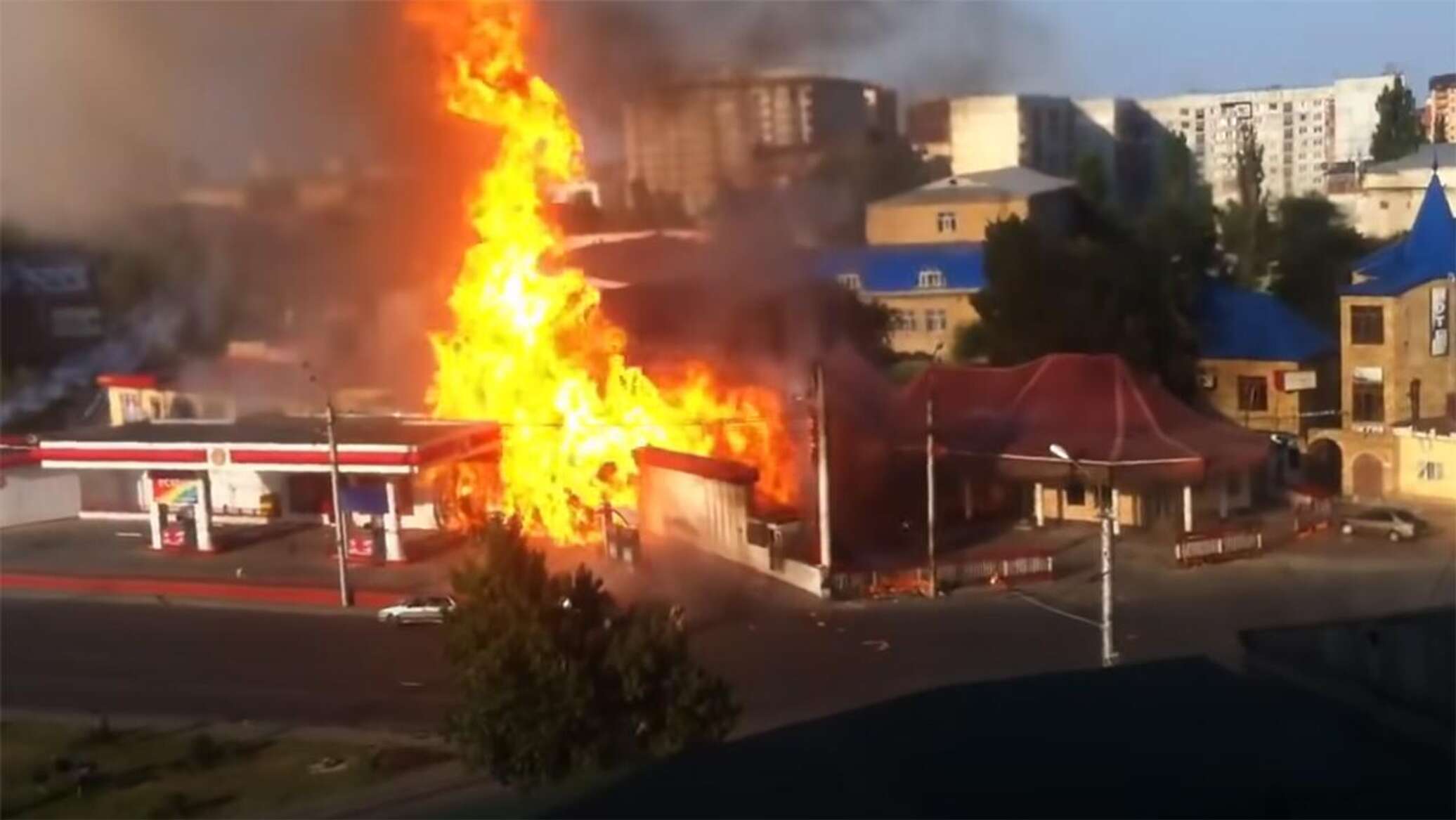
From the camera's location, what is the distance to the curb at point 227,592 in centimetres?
631

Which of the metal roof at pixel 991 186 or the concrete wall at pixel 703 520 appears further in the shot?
the metal roof at pixel 991 186

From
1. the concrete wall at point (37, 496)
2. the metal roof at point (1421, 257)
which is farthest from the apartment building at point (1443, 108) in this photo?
the concrete wall at point (37, 496)

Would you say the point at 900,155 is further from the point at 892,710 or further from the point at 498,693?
the point at 892,710

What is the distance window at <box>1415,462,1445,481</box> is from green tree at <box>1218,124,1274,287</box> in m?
2.79

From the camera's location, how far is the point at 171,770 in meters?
4.45

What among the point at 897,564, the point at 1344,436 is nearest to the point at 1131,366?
the point at 1344,436

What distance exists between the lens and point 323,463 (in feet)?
24.4

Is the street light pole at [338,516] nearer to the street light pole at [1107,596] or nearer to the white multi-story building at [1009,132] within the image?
the street light pole at [1107,596]

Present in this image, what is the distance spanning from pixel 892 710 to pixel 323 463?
501cm

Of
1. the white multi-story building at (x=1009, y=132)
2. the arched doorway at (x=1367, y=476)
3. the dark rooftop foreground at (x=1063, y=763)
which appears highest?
the white multi-story building at (x=1009, y=132)

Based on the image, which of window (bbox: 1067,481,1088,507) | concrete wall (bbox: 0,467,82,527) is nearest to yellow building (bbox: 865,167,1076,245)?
window (bbox: 1067,481,1088,507)

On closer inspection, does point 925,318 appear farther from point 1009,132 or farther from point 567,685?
point 567,685

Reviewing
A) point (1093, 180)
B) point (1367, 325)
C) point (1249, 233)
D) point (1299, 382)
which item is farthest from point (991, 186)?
point (1249, 233)

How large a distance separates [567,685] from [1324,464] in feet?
17.8
